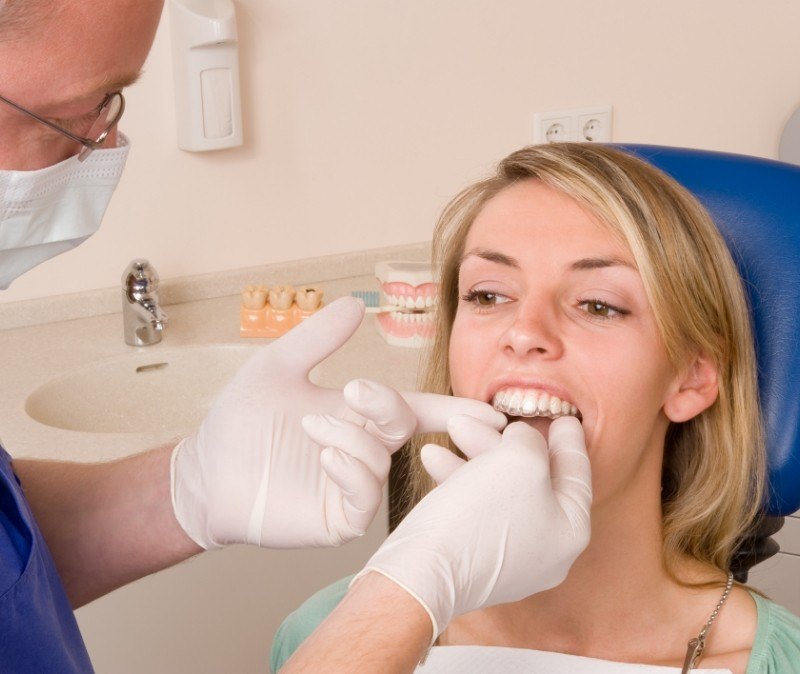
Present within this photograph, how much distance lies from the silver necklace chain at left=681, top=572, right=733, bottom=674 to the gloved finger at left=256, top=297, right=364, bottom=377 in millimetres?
572

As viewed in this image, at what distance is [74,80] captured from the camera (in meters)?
1.17

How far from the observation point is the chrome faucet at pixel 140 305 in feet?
7.53

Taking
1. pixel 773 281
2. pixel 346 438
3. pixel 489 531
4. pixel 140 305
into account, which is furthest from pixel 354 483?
pixel 140 305

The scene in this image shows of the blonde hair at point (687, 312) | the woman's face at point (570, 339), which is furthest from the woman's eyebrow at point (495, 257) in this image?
the blonde hair at point (687, 312)

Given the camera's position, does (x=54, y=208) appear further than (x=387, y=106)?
No

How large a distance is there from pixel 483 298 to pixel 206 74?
3.60ft

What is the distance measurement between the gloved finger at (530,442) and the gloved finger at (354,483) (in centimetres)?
15

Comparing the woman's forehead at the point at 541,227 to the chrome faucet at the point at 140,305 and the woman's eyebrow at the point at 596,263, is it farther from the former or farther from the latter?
the chrome faucet at the point at 140,305

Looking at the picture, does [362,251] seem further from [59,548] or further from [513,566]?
[513,566]

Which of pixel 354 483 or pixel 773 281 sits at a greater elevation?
pixel 773 281

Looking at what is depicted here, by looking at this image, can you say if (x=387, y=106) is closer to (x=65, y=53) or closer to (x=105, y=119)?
(x=105, y=119)

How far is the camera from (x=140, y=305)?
2.30 metres

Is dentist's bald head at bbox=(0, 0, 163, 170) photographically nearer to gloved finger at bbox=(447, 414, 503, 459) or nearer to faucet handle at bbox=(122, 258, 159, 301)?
gloved finger at bbox=(447, 414, 503, 459)

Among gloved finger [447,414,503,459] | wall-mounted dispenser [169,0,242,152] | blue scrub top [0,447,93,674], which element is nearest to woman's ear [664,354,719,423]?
gloved finger [447,414,503,459]
